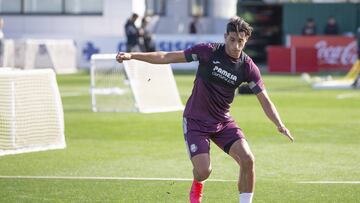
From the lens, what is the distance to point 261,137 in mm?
19078

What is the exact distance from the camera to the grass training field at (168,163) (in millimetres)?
12703

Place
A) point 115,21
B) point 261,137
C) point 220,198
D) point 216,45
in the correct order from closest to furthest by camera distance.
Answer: point 216,45, point 220,198, point 261,137, point 115,21

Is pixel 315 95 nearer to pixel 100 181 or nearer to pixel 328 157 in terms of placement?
pixel 328 157

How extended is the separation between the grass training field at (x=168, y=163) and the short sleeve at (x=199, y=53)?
1.94 meters

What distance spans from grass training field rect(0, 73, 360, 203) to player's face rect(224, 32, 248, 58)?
2085 millimetres

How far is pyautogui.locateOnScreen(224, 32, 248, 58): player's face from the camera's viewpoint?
1078cm

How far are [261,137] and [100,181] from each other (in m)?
5.93

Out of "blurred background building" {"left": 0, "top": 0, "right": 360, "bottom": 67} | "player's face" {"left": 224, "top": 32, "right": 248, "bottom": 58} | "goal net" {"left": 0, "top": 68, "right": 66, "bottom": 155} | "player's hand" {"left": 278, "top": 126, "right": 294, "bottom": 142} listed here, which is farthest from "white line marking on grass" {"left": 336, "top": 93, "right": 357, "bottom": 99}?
"player's face" {"left": 224, "top": 32, "right": 248, "bottom": 58}

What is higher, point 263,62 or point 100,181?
point 100,181

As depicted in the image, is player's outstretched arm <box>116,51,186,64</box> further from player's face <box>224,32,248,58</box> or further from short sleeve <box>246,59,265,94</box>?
short sleeve <box>246,59,265,94</box>

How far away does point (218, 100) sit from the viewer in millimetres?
11172

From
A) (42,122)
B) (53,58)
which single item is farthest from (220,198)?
(53,58)

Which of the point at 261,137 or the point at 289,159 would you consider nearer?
the point at 289,159

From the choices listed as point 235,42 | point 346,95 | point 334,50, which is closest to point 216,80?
point 235,42
